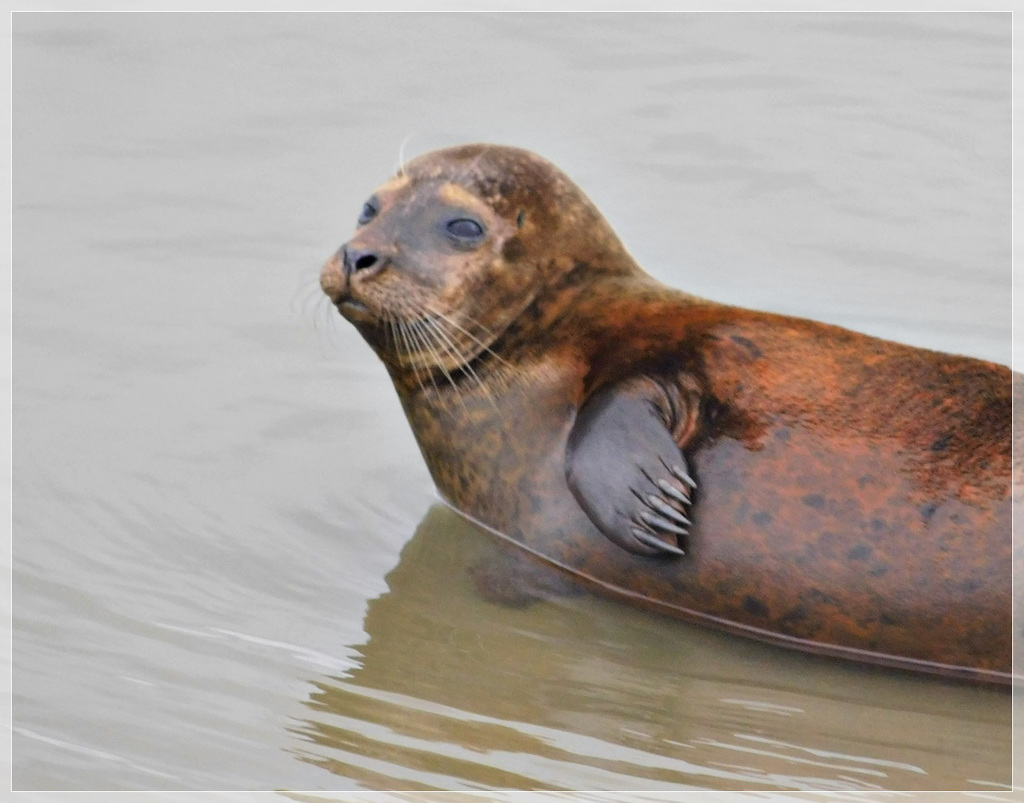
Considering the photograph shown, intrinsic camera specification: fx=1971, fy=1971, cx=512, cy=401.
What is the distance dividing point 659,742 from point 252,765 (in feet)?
3.94

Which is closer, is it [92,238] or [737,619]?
[737,619]

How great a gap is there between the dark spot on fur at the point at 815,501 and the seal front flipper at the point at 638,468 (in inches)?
14.3

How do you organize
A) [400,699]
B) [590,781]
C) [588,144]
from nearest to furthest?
[590,781] < [400,699] < [588,144]

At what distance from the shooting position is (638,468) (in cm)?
621

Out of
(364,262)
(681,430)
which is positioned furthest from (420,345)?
(681,430)

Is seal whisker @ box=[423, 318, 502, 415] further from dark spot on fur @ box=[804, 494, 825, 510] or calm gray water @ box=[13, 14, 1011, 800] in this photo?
dark spot on fur @ box=[804, 494, 825, 510]

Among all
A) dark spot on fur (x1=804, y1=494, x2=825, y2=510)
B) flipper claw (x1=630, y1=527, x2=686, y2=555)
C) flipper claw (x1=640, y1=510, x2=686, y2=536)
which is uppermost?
dark spot on fur (x1=804, y1=494, x2=825, y2=510)

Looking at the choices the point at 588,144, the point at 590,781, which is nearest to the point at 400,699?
the point at 590,781

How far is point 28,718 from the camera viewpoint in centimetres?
586

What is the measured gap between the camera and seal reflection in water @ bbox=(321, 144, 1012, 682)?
6.13 metres

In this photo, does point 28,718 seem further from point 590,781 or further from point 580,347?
point 580,347

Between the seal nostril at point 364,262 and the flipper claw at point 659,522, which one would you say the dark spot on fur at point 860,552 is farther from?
the seal nostril at point 364,262

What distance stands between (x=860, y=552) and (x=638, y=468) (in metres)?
0.74

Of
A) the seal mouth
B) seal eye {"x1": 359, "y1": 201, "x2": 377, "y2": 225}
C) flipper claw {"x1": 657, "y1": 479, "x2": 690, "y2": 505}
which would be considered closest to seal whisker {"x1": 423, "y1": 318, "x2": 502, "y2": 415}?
the seal mouth
